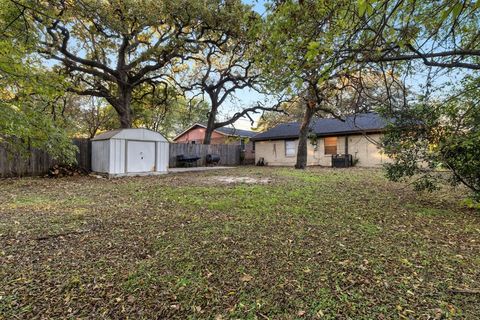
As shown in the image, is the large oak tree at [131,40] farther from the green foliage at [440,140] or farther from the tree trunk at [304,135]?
the green foliage at [440,140]

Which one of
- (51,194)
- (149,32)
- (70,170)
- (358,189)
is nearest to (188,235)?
(51,194)

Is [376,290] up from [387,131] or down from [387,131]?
down

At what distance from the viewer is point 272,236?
11.1ft

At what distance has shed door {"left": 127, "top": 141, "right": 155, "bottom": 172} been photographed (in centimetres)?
1059

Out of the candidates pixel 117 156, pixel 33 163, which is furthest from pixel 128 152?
pixel 33 163

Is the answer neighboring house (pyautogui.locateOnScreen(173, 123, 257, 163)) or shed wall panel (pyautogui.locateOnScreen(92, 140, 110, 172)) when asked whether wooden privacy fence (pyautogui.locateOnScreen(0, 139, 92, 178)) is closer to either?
shed wall panel (pyautogui.locateOnScreen(92, 140, 110, 172))

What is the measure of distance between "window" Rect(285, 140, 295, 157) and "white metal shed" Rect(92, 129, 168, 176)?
9.98 m

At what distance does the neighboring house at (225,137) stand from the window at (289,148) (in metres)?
3.72

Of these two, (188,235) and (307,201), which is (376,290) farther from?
(307,201)

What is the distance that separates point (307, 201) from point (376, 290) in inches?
132

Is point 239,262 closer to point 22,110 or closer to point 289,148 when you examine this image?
point 22,110

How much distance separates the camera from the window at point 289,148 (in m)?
18.6

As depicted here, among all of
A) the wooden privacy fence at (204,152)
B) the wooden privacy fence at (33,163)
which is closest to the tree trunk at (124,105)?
the wooden privacy fence at (204,152)

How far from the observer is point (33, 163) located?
382 inches
